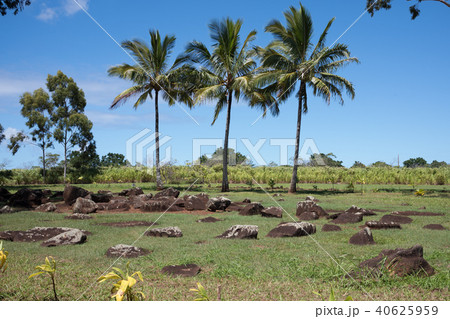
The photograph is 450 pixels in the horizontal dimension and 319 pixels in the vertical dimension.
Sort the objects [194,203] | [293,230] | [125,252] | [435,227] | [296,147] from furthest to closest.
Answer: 1. [296,147]
2. [194,203]
3. [435,227]
4. [293,230]
5. [125,252]

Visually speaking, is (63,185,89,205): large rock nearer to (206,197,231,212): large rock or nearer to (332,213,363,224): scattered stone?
(206,197,231,212): large rock

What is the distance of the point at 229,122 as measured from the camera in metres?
22.0

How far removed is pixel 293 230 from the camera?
737 centimetres

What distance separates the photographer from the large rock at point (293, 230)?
289 inches

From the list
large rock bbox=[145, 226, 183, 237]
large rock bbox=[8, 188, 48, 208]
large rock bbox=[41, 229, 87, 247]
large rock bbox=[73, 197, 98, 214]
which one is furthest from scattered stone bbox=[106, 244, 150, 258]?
large rock bbox=[8, 188, 48, 208]

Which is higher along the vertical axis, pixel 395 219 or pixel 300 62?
pixel 300 62

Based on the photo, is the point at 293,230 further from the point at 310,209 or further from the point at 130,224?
the point at 130,224

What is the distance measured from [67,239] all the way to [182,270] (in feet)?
9.85

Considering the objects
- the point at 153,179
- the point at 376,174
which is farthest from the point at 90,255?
the point at 376,174

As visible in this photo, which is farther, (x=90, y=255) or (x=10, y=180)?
(x=10, y=180)

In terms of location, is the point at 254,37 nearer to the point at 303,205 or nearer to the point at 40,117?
the point at 303,205

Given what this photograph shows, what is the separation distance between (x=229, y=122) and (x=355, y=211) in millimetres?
12536

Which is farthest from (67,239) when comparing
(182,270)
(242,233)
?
(242,233)

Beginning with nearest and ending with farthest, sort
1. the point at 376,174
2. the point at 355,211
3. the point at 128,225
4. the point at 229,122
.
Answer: the point at 128,225
the point at 355,211
the point at 229,122
the point at 376,174
